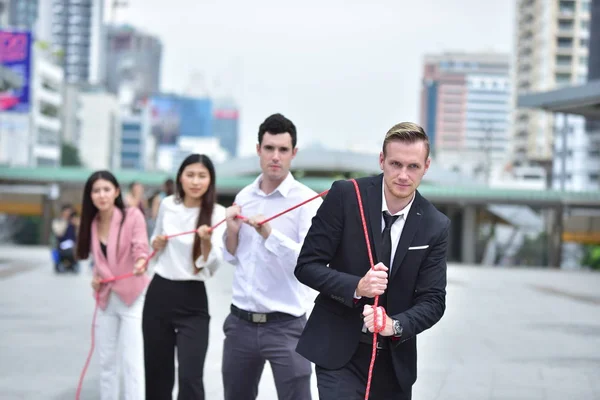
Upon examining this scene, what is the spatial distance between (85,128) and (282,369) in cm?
13477

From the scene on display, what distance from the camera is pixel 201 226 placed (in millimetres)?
5543

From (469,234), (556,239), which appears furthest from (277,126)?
(469,234)

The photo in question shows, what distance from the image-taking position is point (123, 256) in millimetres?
6195

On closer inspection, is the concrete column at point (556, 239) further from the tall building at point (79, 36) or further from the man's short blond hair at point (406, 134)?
the tall building at point (79, 36)

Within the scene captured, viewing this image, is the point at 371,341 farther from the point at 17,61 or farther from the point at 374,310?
the point at 17,61

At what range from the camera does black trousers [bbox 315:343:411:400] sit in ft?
11.7

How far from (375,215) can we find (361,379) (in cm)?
57

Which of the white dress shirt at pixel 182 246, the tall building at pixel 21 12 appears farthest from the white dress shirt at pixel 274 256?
the tall building at pixel 21 12

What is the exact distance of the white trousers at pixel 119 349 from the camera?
19.8ft

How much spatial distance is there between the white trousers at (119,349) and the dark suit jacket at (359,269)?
8.54 ft

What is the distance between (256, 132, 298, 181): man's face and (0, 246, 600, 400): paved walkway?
2.83 meters

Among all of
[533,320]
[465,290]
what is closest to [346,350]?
[533,320]

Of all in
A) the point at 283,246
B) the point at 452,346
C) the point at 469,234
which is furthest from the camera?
the point at 469,234

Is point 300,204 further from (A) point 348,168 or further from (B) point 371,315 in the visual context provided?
(A) point 348,168
